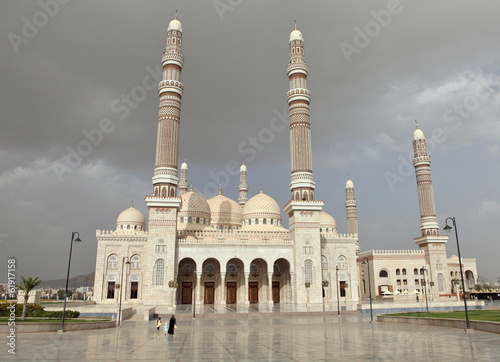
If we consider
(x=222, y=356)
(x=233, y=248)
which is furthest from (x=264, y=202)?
(x=222, y=356)

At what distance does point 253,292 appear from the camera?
154 ft

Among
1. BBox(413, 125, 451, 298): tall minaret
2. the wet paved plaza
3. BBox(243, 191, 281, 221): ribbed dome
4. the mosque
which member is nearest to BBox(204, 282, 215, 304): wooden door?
the mosque

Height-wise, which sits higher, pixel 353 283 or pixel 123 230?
pixel 123 230

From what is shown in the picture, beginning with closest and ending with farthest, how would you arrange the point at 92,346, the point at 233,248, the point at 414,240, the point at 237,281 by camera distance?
the point at 92,346, the point at 233,248, the point at 237,281, the point at 414,240

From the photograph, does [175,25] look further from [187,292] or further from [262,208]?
[187,292]

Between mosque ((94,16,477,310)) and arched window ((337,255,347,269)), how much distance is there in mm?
124

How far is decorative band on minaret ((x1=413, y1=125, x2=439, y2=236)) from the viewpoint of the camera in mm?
53031

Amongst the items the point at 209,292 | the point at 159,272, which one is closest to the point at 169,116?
the point at 159,272

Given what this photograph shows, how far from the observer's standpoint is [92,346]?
14.2m

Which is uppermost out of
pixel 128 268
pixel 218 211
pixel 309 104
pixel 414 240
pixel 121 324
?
pixel 309 104

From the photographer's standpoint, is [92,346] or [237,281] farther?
[237,281]

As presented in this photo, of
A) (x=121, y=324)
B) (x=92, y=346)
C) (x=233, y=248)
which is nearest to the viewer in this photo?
(x=92, y=346)

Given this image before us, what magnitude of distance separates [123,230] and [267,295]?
68.7 feet

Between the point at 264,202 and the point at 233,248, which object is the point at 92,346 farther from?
the point at 264,202
